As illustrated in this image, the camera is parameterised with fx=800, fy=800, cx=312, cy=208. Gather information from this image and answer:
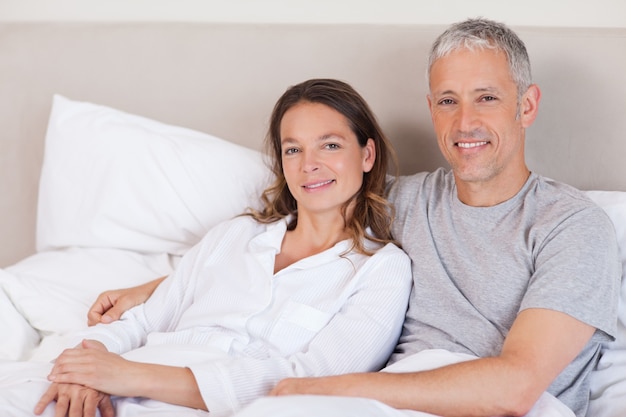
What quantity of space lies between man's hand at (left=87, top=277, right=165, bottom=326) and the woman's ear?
565 mm

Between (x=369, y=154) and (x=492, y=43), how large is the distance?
0.38 meters

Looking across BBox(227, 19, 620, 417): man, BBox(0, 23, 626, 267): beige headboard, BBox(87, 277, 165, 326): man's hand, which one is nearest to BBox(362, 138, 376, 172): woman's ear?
BBox(227, 19, 620, 417): man

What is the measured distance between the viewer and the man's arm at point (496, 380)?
1.31 meters

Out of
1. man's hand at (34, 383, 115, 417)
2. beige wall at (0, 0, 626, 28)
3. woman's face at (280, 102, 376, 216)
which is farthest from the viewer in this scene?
beige wall at (0, 0, 626, 28)

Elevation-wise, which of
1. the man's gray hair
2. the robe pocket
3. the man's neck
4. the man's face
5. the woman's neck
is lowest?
the robe pocket

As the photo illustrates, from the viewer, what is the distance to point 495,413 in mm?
1320

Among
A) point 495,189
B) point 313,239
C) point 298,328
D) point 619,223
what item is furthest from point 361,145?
point 619,223

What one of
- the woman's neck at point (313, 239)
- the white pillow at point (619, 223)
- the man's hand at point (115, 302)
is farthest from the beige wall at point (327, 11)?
the man's hand at point (115, 302)

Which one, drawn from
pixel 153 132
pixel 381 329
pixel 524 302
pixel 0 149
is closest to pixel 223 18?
pixel 153 132

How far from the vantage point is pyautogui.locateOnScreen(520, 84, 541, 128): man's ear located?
5.20 ft

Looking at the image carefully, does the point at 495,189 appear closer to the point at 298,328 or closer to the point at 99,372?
the point at 298,328

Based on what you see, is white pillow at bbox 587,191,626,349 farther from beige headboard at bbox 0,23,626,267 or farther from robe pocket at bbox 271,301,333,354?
robe pocket at bbox 271,301,333,354

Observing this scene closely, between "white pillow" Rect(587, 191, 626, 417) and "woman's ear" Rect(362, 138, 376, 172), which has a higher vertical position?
"woman's ear" Rect(362, 138, 376, 172)

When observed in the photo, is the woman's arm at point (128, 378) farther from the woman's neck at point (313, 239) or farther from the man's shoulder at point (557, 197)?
the man's shoulder at point (557, 197)
